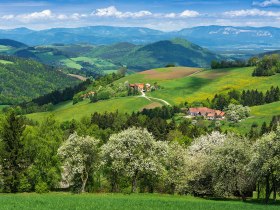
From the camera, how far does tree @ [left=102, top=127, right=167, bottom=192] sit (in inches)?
2630

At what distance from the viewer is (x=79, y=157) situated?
67250 mm

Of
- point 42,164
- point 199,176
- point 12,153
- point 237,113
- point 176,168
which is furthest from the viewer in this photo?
point 237,113

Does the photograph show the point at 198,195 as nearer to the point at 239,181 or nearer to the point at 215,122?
the point at 239,181

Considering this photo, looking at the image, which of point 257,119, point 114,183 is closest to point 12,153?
point 114,183

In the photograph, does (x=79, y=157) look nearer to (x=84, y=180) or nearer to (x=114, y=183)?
(x=84, y=180)

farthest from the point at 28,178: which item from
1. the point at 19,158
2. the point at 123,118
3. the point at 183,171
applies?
the point at 123,118

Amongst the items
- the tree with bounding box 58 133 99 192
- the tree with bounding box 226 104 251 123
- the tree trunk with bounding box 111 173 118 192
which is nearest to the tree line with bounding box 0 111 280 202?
the tree with bounding box 58 133 99 192

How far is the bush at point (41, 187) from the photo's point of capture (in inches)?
2621

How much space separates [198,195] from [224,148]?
38.9 feet

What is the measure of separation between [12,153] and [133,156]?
797 inches

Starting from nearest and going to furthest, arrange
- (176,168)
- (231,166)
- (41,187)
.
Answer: (231,166) < (41,187) < (176,168)

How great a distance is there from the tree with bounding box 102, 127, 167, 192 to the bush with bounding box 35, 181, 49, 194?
10.4 metres

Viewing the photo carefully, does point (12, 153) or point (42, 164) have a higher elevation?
point (12, 153)

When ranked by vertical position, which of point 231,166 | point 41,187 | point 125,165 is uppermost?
point 231,166
